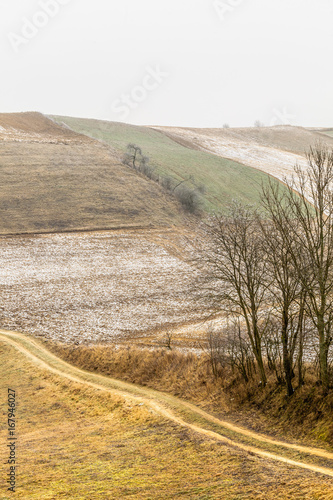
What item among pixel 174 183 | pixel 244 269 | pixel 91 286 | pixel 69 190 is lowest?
pixel 91 286

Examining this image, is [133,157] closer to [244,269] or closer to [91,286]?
[91,286]

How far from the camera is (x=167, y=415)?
14539 millimetres

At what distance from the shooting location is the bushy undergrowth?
13.4 meters

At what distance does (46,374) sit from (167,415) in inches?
320

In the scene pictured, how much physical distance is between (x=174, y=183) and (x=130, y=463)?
55.9 metres

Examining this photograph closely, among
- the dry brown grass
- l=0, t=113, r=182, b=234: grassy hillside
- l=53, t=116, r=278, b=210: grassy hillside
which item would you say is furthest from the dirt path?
l=53, t=116, r=278, b=210: grassy hillside

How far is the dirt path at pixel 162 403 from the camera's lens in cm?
1155

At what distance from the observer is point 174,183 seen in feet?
213

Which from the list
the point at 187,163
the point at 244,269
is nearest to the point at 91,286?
the point at 244,269

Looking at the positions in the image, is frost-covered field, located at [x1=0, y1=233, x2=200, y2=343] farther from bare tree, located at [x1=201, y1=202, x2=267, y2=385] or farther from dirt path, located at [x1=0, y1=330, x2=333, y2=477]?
bare tree, located at [x1=201, y1=202, x2=267, y2=385]

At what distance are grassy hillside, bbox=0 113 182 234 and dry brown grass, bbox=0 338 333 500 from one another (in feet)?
116

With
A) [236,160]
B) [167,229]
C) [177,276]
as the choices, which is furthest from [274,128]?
[177,276]

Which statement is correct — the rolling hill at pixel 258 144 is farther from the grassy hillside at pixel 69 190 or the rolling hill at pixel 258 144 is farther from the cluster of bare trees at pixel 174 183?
the grassy hillside at pixel 69 190

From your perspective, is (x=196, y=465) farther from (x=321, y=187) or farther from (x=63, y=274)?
(x=63, y=274)
